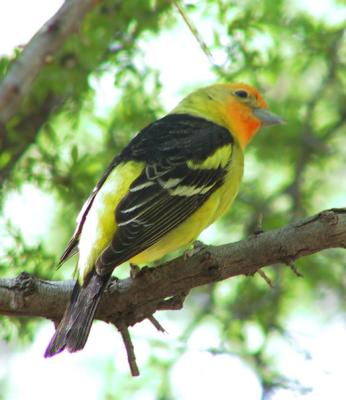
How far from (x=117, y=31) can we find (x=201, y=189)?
169 centimetres

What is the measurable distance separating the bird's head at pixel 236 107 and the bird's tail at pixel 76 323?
2.41 meters

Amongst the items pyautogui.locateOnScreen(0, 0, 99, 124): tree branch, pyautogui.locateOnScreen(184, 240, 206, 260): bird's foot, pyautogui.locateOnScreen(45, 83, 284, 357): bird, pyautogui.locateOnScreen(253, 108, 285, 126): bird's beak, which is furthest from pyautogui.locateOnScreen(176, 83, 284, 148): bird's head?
pyautogui.locateOnScreen(184, 240, 206, 260): bird's foot

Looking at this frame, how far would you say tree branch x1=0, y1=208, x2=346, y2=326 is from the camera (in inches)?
146

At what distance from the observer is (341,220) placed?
3.72 meters

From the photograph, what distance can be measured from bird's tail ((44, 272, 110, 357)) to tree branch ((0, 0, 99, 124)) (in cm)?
131

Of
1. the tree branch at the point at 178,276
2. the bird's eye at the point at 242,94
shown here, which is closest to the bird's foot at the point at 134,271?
the tree branch at the point at 178,276

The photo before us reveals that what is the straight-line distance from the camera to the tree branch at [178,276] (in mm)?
3701

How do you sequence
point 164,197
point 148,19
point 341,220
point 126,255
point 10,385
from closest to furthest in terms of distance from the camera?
1. point 341,220
2. point 126,255
3. point 164,197
4. point 148,19
5. point 10,385

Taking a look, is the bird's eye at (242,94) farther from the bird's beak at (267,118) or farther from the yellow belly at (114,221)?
the yellow belly at (114,221)

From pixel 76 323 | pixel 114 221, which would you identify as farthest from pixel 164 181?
pixel 76 323

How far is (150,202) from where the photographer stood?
4.52m

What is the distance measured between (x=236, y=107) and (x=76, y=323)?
9.39 ft

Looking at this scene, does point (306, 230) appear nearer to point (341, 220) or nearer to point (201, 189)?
point (341, 220)

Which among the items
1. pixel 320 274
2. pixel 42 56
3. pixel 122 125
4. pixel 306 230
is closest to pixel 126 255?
pixel 306 230
